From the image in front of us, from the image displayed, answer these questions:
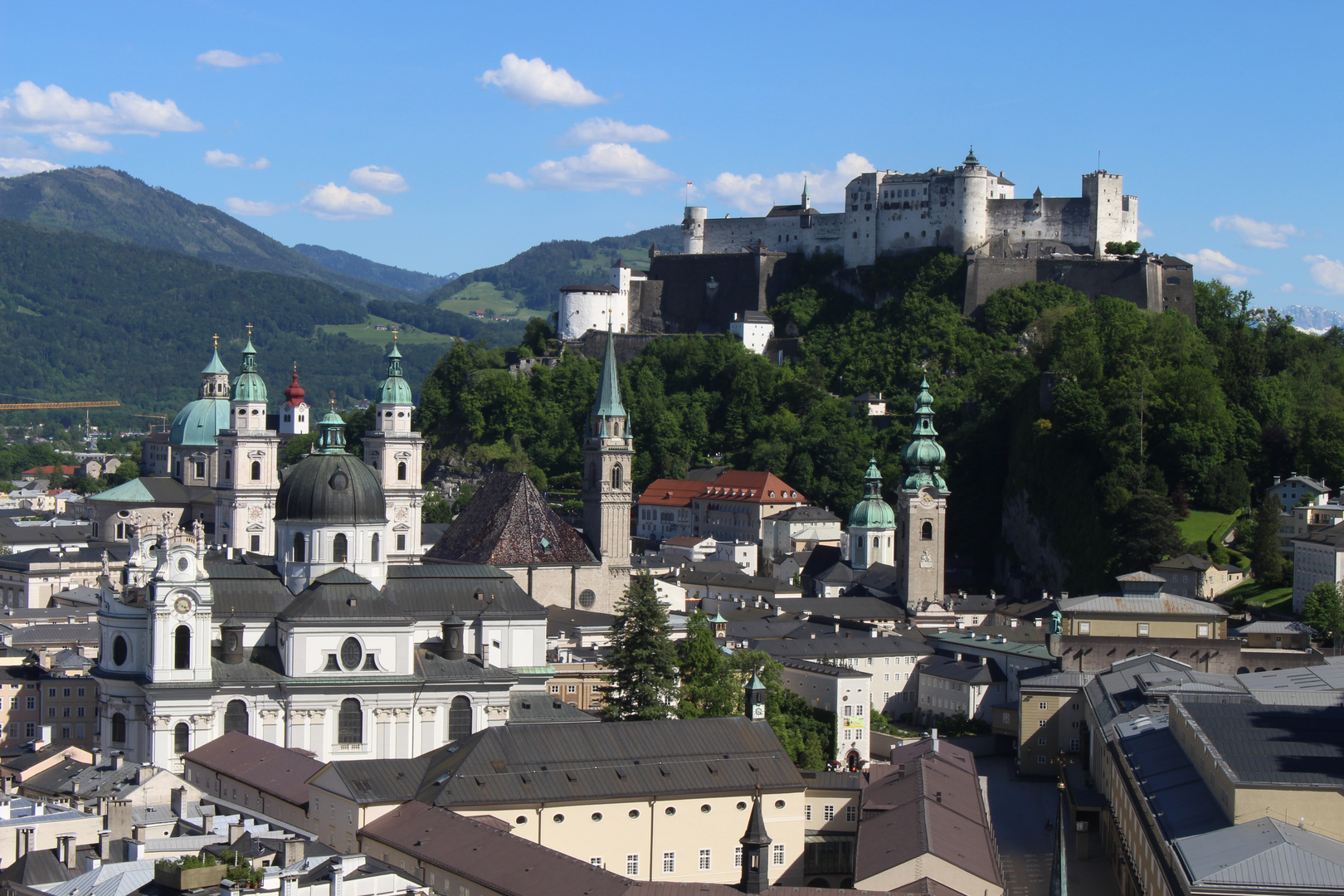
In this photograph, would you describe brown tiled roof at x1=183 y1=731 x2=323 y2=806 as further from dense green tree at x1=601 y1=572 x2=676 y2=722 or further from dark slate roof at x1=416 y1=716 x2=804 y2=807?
dense green tree at x1=601 y1=572 x2=676 y2=722

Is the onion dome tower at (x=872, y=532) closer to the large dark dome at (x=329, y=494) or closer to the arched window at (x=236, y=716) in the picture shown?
the large dark dome at (x=329, y=494)

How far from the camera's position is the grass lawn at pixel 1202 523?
81312mm

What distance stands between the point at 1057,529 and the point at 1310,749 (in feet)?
149

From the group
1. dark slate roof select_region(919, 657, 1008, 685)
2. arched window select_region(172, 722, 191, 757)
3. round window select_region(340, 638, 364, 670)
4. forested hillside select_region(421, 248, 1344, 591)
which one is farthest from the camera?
forested hillside select_region(421, 248, 1344, 591)

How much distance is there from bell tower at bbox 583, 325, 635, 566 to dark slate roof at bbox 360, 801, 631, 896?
110 ft

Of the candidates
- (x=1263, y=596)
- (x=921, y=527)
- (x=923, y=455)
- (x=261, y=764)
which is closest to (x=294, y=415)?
(x=923, y=455)

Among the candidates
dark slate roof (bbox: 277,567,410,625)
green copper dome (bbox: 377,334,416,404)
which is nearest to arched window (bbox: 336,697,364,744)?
dark slate roof (bbox: 277,567,410,625)

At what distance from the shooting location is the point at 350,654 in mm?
54469

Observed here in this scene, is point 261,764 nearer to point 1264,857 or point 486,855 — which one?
point 486,855

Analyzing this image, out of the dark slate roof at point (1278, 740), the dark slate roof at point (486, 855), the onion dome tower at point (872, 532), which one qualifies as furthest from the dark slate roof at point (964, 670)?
the dark slate roof at point (486, 855)

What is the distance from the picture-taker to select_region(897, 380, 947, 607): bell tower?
286ft

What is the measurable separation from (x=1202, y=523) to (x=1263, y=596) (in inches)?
272

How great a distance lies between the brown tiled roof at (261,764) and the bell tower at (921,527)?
4167 centimetres

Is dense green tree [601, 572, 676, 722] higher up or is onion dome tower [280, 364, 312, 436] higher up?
onion dome tower [280, 364, 312, 436]
